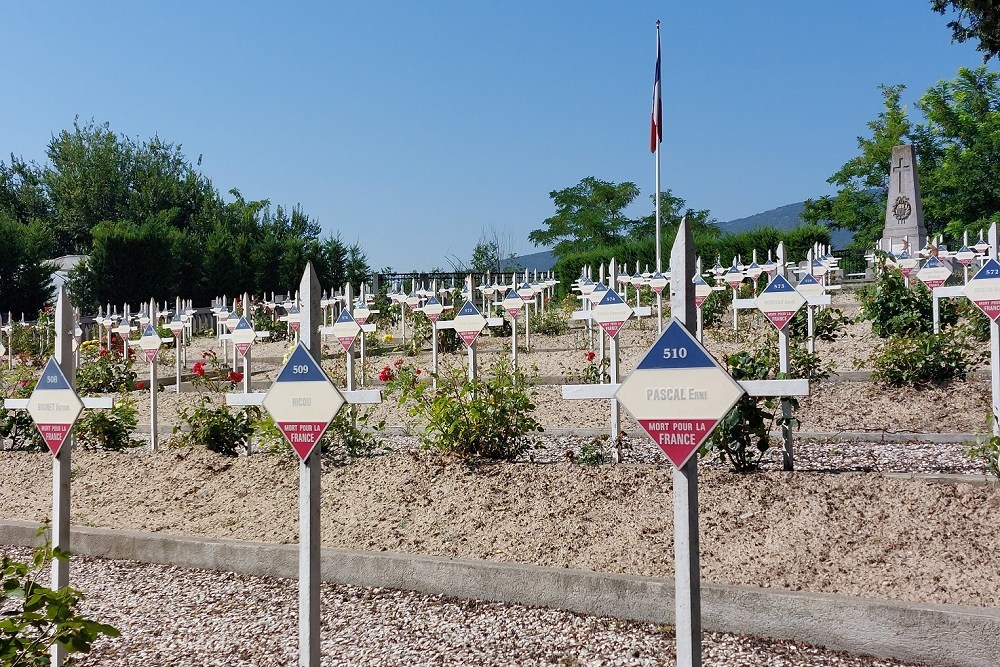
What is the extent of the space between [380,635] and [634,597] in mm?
1176

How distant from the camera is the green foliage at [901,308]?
11.8 m

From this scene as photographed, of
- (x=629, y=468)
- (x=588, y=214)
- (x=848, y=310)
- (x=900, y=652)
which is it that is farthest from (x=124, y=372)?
(x=588, y=214)

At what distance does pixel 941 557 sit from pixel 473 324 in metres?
4.31

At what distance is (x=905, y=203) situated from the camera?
26719 mm

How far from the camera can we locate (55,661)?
3.91 metres

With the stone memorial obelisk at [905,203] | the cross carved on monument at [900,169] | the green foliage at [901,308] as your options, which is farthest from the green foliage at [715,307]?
the cross carved on monument at [900,169]

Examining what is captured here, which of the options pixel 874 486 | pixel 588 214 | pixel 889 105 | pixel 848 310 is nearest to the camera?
pixel 874 486

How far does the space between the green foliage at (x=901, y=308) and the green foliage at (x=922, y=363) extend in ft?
8.87

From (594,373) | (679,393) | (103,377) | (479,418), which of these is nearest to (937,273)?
(594,373)

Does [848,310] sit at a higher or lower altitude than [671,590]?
higher

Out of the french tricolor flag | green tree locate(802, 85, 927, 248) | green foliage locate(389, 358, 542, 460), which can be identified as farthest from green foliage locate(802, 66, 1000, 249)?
green foliage locate(389, 358, 542, 460)

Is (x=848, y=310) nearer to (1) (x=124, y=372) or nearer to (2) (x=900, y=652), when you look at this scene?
(1) (x=124, y=372)

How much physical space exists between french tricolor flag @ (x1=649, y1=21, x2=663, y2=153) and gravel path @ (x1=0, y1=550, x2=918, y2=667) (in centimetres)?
1879

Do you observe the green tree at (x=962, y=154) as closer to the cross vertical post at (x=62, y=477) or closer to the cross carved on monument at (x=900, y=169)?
the cross carved on monument at (x=900, y=169)
